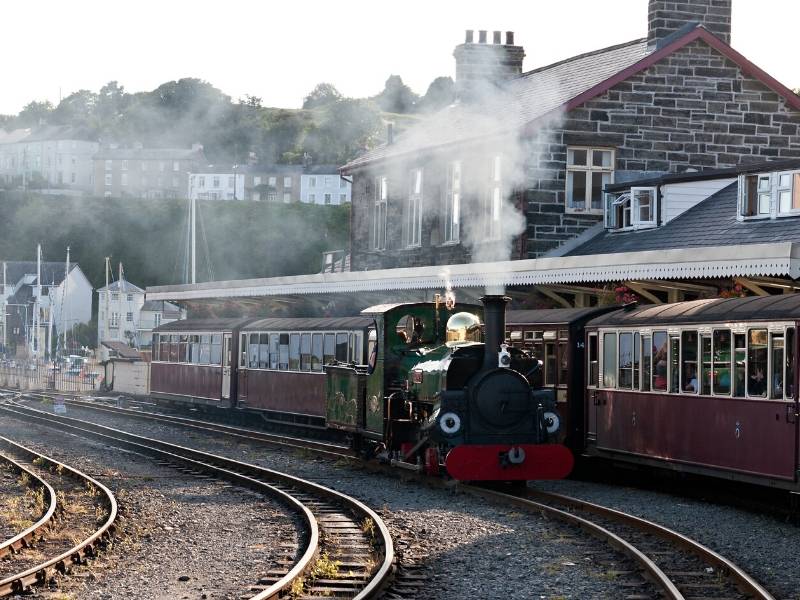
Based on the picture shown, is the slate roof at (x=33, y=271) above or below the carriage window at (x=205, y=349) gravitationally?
above

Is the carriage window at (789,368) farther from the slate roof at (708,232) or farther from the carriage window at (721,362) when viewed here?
the slate roof at (708,232)

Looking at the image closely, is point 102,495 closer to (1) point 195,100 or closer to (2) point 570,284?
(2) point 570,284

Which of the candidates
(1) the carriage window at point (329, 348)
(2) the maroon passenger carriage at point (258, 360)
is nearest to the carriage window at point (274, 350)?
(2) the maroon passenger carriage at point (258, 360)

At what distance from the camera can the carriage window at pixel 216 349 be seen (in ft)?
106

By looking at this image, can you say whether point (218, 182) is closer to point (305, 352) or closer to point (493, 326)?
point (305, 352)

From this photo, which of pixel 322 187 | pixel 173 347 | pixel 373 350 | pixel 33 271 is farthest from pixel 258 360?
pixel 322 187

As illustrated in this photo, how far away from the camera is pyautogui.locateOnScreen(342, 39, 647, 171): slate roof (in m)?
29.6

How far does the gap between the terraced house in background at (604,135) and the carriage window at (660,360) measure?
12.6 m

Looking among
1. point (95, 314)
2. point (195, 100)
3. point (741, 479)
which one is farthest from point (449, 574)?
point (195, 100)

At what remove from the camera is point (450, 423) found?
15.4 meters

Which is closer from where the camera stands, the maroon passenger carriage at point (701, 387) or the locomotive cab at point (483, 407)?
the maroon passenger carriage at point (701, 387)

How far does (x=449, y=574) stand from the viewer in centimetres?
1045

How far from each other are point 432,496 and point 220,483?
3.25 meters

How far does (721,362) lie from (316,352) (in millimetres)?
12841
